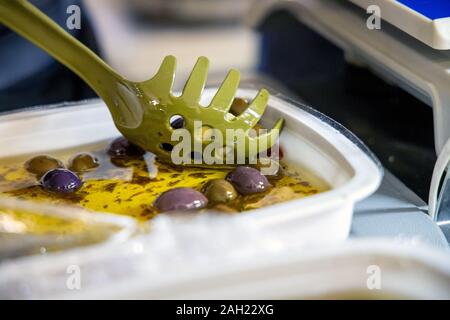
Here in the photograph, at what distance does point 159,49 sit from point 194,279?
0.58 meters

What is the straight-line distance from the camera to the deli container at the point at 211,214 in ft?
1.57

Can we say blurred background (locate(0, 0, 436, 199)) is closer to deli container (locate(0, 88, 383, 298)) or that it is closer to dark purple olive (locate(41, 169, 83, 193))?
deli container (locate(0, 88, 383, 298))

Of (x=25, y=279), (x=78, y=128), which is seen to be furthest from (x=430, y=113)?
(x=25, y=279)

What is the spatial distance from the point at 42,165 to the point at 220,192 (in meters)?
0.19

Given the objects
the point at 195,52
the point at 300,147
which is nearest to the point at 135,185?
the point at 300,147

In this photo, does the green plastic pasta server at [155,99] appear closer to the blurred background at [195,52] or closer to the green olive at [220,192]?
the green olive at [220,192]

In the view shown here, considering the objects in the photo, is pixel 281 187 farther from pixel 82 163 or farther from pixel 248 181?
pixel 82 163

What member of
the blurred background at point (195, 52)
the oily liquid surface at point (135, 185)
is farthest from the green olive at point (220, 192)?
the blurred background at point (195, 52)

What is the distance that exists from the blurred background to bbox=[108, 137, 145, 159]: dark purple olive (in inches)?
7.4

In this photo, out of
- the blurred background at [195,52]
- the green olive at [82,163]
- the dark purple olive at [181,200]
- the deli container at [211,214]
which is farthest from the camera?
the blurred background at [195,52]

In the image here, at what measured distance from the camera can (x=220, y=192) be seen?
62cm

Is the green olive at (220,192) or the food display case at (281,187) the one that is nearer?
the food display case at (281,187)

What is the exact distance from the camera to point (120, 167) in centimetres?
70

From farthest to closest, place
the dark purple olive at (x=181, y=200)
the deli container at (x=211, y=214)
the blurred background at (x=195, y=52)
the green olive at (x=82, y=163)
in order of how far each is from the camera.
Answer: the blurred background at (x=195, y=52)
the green olive at (x=82, y=163)
the dark purple olive at (x=181, y=200)
the deli container at (x=211, y=214)
